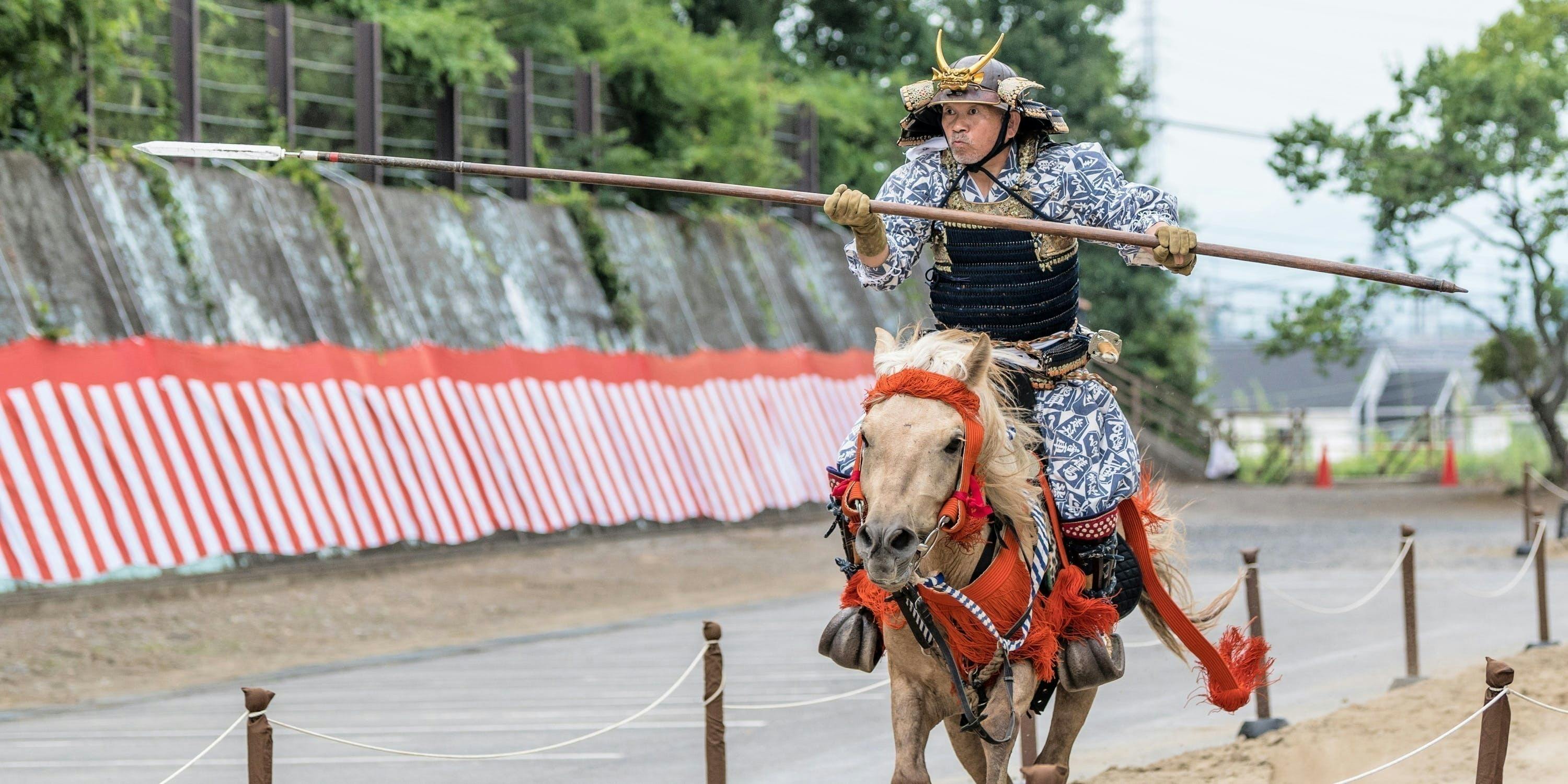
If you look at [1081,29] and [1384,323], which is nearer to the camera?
[1384,323]

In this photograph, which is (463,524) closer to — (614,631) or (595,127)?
(614,631)

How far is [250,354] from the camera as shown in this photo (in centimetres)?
1734

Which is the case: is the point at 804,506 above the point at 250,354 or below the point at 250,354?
below

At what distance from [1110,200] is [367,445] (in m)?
13.6

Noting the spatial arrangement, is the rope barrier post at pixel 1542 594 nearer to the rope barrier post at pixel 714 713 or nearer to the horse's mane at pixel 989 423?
the rope barrier post at pixel 714 713

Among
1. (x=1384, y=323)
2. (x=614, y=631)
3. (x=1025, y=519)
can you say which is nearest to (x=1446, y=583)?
(x=614, y=631)

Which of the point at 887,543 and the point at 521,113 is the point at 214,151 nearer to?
the point at 887,543

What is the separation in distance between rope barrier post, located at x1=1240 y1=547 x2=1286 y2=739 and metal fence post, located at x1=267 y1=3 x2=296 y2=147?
14.7 metres

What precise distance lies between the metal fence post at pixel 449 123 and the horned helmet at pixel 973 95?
58.6 ft

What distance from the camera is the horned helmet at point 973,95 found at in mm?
5598

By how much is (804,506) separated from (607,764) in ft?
51.2

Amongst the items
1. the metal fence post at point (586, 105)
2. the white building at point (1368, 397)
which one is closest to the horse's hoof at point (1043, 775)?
the metal fence post at point (586, 105)

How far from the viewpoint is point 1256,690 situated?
29.5 ft

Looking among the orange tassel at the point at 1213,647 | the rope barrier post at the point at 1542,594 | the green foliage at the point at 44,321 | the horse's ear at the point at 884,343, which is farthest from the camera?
the green foliage at the point at 44,321
